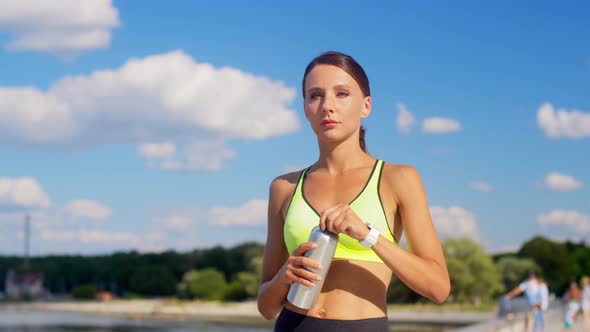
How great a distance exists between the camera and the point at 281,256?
2828 millimetres

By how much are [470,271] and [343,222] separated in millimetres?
77078

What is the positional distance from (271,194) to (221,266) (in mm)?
116157

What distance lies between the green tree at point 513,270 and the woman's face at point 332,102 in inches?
3396

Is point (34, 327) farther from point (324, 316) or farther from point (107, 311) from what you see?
point (324, 316)

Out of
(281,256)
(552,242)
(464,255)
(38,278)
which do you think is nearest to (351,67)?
(281,256)

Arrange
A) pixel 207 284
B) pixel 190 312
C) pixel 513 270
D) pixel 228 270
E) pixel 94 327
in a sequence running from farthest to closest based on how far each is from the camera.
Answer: pixel 228 270, pixel 207 284, pixel 190 312, pixel 513 270, pixel 94 327

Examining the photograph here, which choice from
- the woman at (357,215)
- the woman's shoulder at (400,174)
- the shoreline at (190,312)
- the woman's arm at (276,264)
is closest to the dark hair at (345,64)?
the woman at (357,215)

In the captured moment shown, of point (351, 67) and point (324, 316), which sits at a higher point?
point (351, 67)

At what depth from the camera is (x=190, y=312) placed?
107188 mm

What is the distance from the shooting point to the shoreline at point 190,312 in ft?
268

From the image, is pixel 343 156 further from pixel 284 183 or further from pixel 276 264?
pixel 276 264

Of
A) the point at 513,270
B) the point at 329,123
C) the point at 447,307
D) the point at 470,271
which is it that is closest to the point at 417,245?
the point at 329,123

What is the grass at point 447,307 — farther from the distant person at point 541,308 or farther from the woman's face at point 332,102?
the woman's face at point 332,102

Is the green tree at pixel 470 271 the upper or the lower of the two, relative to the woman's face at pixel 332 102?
upper
